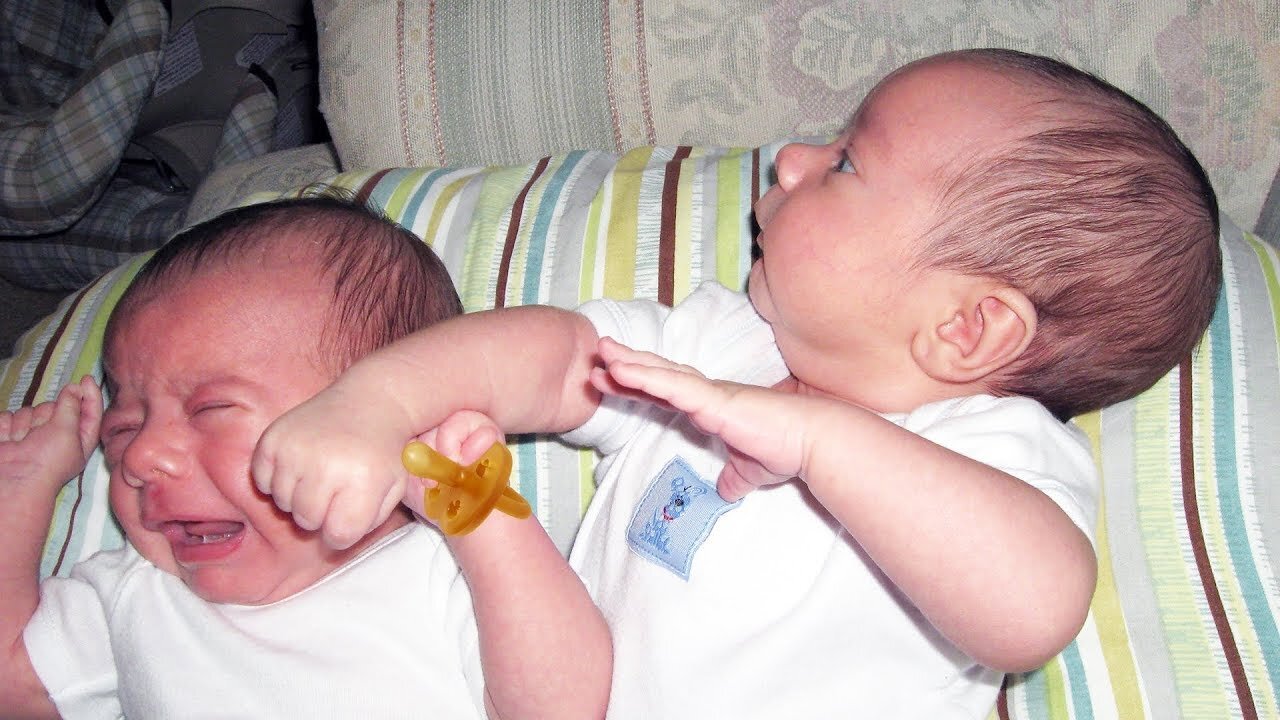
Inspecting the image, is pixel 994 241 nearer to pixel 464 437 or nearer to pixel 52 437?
pixel 464 437

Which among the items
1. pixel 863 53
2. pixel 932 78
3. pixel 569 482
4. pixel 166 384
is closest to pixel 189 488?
pixel 166 384

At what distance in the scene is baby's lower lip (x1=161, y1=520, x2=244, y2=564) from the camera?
100 cm

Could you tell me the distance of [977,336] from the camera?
2.98ft

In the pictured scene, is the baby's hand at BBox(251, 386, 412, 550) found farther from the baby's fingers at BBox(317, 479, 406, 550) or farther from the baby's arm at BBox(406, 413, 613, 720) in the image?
the baby's arm at BBox(406, 413, 613, 720)

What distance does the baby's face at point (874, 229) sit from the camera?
904 millimetres

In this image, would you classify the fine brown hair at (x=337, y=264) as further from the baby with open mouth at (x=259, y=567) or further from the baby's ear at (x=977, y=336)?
the baby's ear at (x=977, y=336)

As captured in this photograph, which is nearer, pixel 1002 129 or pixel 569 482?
pixel 1002 129

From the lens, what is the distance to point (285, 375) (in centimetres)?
99

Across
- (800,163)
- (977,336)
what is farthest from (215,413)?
(977,336)

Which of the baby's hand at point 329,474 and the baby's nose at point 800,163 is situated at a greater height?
the baby's nose at point 800,163

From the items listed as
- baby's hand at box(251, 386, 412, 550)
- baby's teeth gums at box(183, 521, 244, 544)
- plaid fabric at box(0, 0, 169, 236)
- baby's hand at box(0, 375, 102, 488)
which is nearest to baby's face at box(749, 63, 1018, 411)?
baby's hand at box(251, 386, 412, 550)

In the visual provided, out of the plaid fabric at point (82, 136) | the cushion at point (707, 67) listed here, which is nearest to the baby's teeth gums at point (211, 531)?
the cushion at point (707, 67)

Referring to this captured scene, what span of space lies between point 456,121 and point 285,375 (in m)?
0.65

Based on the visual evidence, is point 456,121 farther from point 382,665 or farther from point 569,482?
point 382,665
